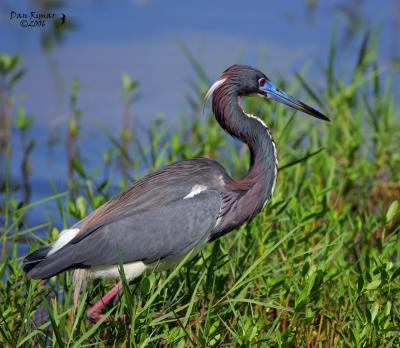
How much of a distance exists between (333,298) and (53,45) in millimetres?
5928

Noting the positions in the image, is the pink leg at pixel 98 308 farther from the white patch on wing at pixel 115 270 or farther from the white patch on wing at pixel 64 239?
the white patch on wing at pixel 64 239

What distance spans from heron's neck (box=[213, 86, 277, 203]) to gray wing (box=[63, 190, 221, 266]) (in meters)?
0.29

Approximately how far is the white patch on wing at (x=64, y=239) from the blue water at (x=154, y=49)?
3048 mm

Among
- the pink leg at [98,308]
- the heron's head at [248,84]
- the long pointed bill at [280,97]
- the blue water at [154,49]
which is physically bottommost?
the blue water at [154,49]

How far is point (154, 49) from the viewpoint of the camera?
33.4 ft

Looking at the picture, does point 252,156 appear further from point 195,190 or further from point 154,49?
point 154,49

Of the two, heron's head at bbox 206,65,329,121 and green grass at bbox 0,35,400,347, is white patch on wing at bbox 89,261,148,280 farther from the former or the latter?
heron's head at bbox 206,65,329,121

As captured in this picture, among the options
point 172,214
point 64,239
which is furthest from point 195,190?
point 64,239

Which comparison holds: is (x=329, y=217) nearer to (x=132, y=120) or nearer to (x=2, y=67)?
(x=2, y=67)

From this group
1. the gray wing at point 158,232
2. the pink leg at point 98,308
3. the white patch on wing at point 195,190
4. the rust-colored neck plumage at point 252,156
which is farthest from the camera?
the rust-colored neck plumage at point 252,156

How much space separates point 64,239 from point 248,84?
117 centimetres

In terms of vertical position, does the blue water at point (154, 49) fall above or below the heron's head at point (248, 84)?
below

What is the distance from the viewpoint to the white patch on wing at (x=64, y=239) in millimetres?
4418

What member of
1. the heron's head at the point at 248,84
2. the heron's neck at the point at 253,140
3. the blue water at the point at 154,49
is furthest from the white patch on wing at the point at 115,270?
the blue water at the point at 154,49
